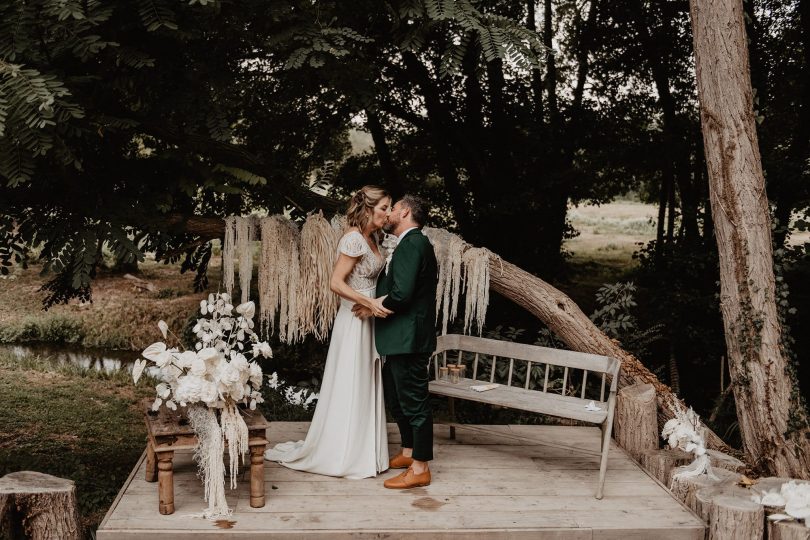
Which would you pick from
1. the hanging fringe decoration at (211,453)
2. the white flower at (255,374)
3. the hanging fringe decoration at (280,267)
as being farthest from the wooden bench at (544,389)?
the hanging fringe decoration at (211,453)

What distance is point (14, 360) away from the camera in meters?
12.0

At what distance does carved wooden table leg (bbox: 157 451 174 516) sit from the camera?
4.49 meters

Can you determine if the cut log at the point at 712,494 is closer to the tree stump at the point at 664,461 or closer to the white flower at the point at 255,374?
the tree stump at the point at 664,461

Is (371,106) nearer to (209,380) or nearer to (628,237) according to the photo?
(209,380)

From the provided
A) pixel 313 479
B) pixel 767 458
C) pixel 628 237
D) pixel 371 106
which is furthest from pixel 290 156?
pixel 628 237

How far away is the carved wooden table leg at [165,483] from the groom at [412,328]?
4.57ft

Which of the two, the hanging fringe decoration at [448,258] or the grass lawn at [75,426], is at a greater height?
the hanging fringe decoration at [448,258]

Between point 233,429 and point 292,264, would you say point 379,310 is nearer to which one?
point 233,429

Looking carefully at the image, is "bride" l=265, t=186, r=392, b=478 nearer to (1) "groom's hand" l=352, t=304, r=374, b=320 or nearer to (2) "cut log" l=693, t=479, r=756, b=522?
(1) "groom's hand" l=352, t=304, r=374, b=320

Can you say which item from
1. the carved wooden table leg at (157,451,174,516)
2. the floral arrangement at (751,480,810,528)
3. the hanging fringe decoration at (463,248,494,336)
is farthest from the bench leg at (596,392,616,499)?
the carved wooden table leg at (157,451,174,516)

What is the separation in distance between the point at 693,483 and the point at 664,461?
1.69ft

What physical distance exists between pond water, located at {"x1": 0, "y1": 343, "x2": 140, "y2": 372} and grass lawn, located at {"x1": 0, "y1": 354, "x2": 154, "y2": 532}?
21.8 inches

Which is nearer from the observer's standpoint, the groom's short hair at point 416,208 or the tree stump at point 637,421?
the groom's short hair at point 416,208

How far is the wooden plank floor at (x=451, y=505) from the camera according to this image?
14.7 ft
